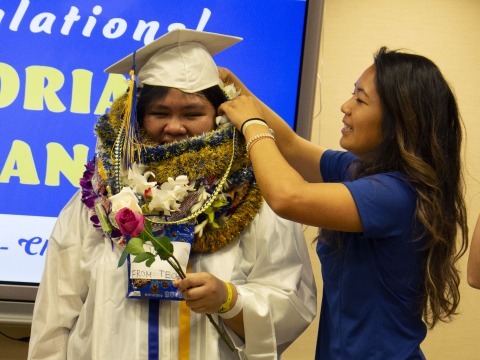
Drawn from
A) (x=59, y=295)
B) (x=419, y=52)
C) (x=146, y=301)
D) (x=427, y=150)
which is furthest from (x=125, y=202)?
(x=419, y=52)

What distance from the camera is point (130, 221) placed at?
1.69 metres

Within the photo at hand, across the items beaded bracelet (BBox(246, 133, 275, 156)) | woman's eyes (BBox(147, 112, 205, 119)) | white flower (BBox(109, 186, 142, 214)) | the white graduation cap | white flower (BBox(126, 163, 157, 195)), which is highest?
the white graduation cap

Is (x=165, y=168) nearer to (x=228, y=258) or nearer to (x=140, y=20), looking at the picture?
(x=228, y=258)

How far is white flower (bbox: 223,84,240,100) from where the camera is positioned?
211 cm

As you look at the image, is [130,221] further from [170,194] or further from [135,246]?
[170,194]

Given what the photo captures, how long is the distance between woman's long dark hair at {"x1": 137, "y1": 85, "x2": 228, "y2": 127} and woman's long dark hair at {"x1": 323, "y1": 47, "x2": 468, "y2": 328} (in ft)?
1.40

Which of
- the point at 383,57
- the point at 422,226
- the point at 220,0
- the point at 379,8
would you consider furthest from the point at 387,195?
the point at 379,8

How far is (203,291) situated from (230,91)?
600 millimetres

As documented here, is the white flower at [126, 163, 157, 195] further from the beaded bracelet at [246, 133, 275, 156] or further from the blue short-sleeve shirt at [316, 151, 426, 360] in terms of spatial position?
the blue short-sleeve shirt at [316, 151, 426, 360]

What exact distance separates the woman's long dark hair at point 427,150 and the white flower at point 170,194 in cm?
46

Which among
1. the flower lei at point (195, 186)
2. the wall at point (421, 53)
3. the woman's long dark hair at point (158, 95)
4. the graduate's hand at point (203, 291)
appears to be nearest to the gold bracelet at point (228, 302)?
the graduate's hand at point (203, 291)

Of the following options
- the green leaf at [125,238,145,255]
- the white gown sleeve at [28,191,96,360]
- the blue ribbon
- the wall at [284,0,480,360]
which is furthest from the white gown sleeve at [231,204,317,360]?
the wall at [284,0,480,360]

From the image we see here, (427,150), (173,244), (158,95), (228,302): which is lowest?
(228,302)

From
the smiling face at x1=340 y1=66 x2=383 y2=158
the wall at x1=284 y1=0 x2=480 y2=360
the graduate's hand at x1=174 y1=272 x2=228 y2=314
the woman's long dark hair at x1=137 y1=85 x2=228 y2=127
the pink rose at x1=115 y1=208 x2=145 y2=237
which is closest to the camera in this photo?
the pink rose at x1=115 y1=208 x2=145 y2=237
